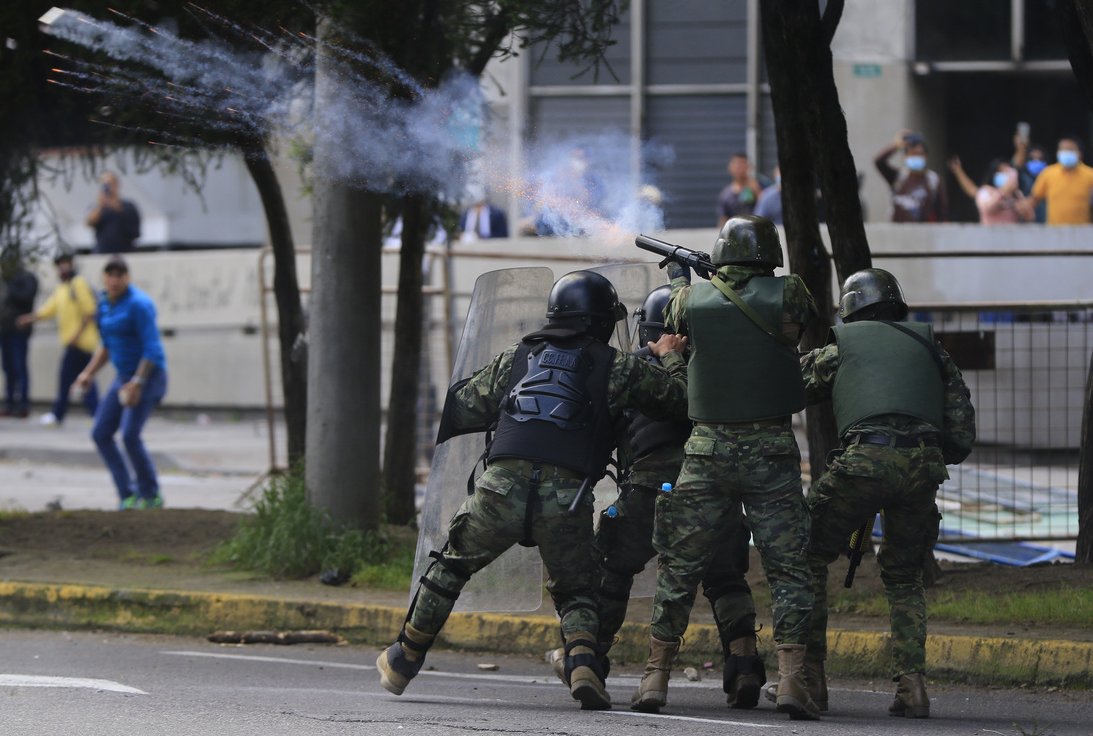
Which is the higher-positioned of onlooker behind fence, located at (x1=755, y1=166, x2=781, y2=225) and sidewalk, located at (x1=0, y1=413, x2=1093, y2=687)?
onlooker behind fence, located at (x1=755, y1=166, x2=781, y2=225)

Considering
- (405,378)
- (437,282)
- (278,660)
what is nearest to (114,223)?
(437,282)

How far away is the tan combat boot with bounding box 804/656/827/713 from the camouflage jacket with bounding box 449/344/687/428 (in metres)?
1.02

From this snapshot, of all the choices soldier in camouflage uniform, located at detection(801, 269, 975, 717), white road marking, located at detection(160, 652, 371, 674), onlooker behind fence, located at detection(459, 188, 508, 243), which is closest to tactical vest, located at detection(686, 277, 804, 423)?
soldier in camouflage uniform, located at detection(801, 269, 975, 717)

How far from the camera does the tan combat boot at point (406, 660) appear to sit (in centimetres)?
604

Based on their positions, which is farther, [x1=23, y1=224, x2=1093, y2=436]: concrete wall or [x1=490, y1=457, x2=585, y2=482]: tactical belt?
[x1=23, y1=224, x2=1093, y2=436]: concrete wall

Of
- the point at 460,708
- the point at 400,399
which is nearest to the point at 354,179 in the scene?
the point at 400,399

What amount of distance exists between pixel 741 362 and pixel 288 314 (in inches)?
181

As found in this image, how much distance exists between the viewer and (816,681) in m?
6.07

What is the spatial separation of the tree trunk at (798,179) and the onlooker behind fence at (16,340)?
12025 mm

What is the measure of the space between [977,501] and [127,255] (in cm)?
1135

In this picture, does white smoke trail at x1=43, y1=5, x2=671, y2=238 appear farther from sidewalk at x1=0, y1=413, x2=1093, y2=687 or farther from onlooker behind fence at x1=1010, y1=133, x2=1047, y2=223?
onlooker behind fence at x1=1010, y1=133, x2=1047, y2=223

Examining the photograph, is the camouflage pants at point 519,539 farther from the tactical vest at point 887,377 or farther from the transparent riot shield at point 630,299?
the tactical vest at point 887,377

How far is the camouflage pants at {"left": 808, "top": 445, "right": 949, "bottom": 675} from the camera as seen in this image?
19.6 feet

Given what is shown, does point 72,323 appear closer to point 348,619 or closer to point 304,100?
point 304,100
